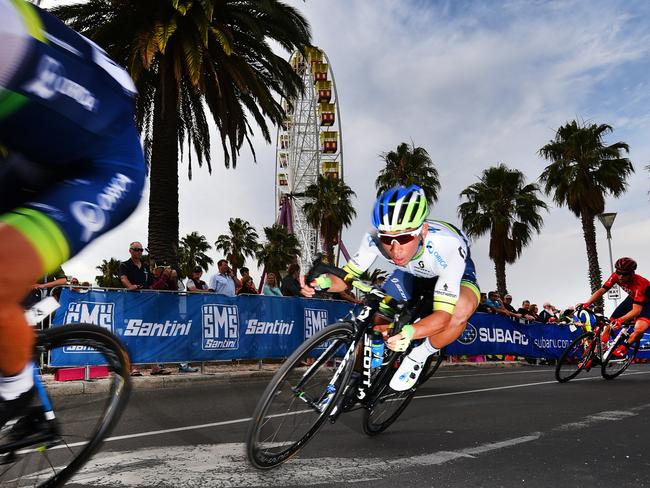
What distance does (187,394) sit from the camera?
7.64 metres

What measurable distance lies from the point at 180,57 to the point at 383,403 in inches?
477

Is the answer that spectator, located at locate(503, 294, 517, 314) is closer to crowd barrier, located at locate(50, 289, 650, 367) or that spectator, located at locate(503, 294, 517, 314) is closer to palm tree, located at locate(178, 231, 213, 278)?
crowd barrier, located at locate(50, 289, 650, 367)

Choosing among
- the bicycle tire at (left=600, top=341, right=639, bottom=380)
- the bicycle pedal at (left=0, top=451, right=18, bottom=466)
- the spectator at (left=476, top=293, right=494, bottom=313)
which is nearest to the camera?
the bicycle pedal at (left=0, top=451, right=18, bottom=466)

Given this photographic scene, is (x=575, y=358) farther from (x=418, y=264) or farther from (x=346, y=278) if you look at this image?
(x=346, y=278)

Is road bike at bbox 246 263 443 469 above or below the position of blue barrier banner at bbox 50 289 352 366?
below

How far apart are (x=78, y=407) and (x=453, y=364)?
1289cm

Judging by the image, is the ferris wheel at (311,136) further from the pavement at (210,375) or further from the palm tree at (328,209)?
the pavement at (210,375)

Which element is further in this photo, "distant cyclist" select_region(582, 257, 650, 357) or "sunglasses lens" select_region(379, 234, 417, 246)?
"distant cyclist" select_region(582, 257, 650, 357)

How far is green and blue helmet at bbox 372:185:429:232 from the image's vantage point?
12.4 feet

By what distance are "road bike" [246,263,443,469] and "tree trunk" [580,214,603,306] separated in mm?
34069

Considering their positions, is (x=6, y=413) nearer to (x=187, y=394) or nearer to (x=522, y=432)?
(x=522, y=432)

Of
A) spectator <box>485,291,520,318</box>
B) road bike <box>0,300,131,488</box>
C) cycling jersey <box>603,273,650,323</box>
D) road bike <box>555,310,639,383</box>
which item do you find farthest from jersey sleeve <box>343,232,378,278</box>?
spectator <box>485,291,520,318</box>

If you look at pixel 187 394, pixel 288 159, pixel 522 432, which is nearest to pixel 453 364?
pixel 187 394

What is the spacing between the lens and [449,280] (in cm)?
404
